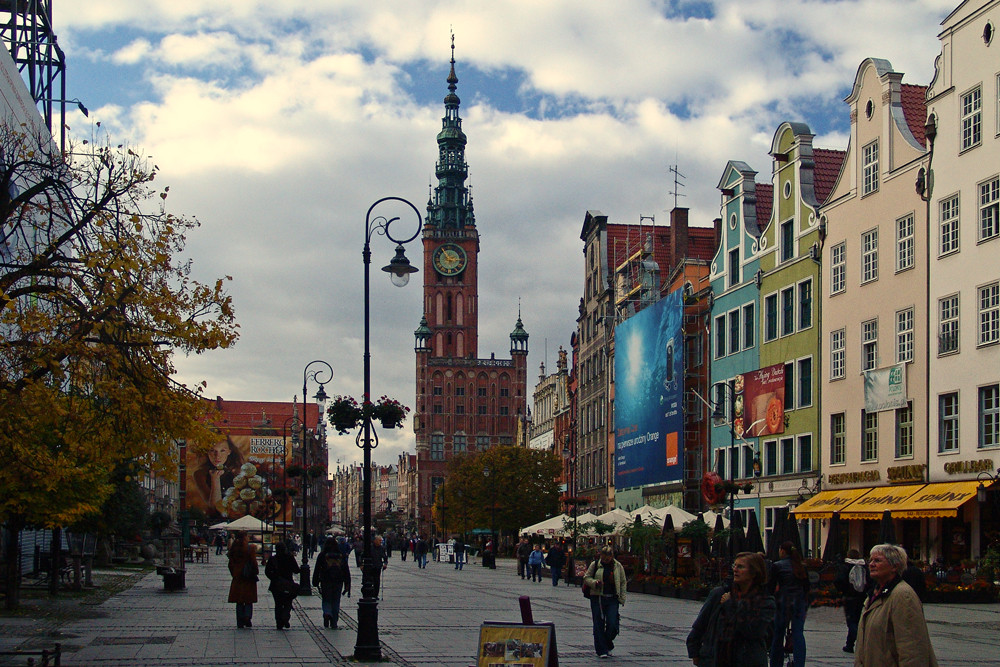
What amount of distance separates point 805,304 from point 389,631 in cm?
2982

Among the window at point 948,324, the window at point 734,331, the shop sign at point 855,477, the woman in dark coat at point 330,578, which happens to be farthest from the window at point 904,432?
the woman in dark coat at point 330,578

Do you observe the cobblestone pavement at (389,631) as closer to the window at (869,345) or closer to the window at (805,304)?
the window at (869,345)

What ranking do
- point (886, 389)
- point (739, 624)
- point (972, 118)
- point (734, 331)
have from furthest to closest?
1. point (734, 331)
2. point (886, 389)
3. point (972, 118)
4. point (739, 624)

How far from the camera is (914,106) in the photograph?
4394 cm

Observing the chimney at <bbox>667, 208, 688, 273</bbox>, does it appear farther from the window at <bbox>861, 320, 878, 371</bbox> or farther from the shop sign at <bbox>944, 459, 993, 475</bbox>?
the shop sign at <bbox>944, 459, 993, 475</bbox>

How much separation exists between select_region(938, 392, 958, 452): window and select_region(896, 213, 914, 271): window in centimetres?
460

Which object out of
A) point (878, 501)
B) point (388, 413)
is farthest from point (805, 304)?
point (388, 413)

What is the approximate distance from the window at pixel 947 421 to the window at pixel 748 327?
51.8 feet

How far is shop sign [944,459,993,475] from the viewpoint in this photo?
34.7 metres

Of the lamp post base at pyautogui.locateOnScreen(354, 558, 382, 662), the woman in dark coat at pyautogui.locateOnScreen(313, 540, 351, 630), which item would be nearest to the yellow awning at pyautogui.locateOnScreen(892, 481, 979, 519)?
the woman in dark coat at pyautogui.locateOnScreen(313, 540, 351, 630)

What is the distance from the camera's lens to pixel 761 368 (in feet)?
170

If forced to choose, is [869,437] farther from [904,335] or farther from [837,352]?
[904,335]

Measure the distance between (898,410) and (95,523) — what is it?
2486 centimetres

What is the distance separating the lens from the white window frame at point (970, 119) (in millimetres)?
36312
